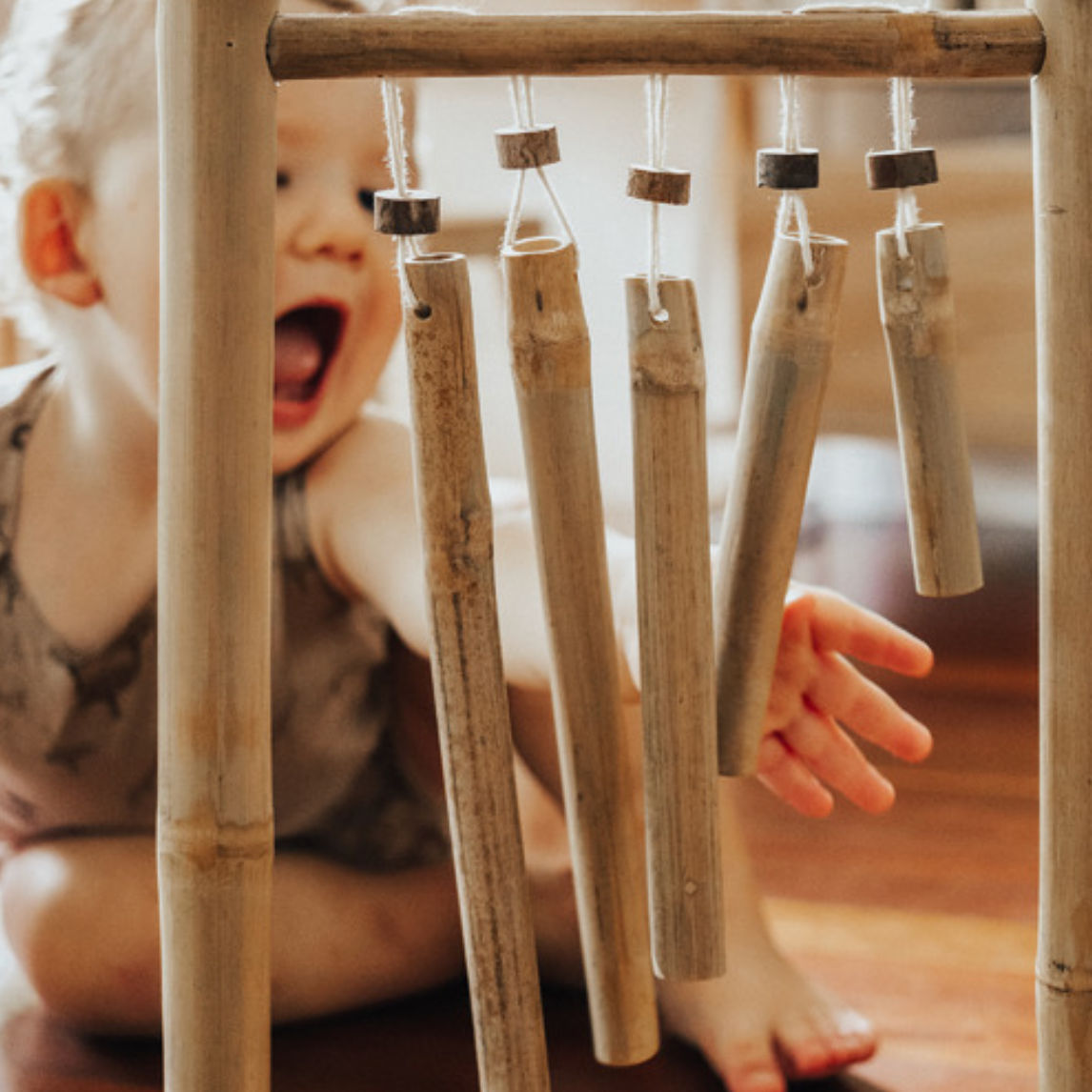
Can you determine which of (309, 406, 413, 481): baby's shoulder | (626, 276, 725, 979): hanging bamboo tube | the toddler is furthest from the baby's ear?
(626, 276, 725, 979): hanging bamboo tube

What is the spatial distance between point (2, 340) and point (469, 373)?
67 centimetres

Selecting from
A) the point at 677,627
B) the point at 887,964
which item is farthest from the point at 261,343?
the point at 887,964

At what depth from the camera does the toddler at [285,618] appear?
2.79ft

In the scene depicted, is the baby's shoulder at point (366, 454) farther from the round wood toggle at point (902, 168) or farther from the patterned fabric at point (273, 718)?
the round wood toggle at point (902, 168)

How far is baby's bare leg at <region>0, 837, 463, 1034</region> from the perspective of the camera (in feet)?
2.99

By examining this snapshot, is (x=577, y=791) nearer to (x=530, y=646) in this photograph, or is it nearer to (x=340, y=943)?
(x=530, y=646)

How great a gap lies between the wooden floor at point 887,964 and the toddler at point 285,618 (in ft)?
0.09

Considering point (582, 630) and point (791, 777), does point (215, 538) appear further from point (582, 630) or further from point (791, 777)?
point (791, 777)

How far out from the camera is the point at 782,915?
1113 mm

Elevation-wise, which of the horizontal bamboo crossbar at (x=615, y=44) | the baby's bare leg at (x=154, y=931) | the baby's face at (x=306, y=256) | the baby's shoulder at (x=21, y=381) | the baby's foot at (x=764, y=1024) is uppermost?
the horizontal bamboo crossbar at (x=615, y=44)

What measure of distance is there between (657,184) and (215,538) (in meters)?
0.19

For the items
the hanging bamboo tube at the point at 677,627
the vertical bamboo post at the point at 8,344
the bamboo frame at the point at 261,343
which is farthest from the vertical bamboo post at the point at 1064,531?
the vertical bamboo post at the point at 8,344

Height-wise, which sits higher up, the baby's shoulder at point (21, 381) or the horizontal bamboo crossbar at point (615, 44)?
the horizontal bamboo crossbar at point (615, 44)

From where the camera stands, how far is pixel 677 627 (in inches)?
23.9
